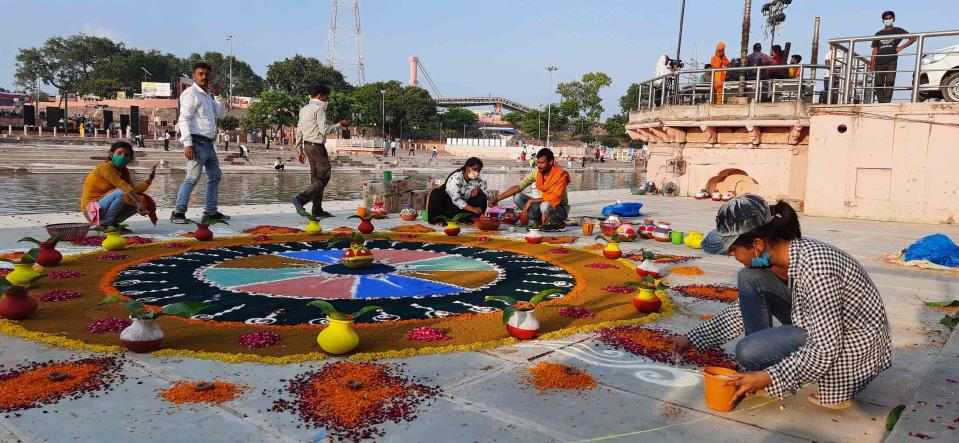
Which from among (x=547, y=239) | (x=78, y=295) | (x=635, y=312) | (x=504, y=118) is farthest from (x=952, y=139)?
(x=504, y=118)

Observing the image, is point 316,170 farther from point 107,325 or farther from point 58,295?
point 107,325

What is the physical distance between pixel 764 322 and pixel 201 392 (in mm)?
3175

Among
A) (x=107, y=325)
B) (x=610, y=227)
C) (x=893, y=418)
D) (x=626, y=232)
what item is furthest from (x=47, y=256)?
(x=626, y=232)

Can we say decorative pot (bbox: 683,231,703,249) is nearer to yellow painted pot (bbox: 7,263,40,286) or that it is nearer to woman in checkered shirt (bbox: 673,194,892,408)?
woman in checkered shirt (bbox: 673,194,892,408)

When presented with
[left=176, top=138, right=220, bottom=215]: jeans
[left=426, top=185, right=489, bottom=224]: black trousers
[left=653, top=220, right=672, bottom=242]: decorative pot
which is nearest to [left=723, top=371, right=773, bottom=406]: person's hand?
[left=653, top=220, right=672, bottom=242]: decorative pot

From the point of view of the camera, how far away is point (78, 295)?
5438 mm

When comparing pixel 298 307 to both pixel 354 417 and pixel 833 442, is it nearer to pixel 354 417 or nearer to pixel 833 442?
pixel 354 417

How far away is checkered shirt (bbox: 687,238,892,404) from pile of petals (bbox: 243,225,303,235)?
7.93 m

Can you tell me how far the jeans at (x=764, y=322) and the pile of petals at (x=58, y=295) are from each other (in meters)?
5.29

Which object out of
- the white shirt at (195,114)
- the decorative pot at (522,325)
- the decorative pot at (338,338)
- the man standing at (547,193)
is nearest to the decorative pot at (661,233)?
the man standing at (547,193)

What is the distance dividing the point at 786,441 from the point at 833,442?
0.23 metres

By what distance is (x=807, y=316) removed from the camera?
3.07 m

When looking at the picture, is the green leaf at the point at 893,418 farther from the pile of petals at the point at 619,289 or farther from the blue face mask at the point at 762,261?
the pile of petals at the point at 619,289

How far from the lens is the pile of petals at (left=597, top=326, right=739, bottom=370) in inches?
164
